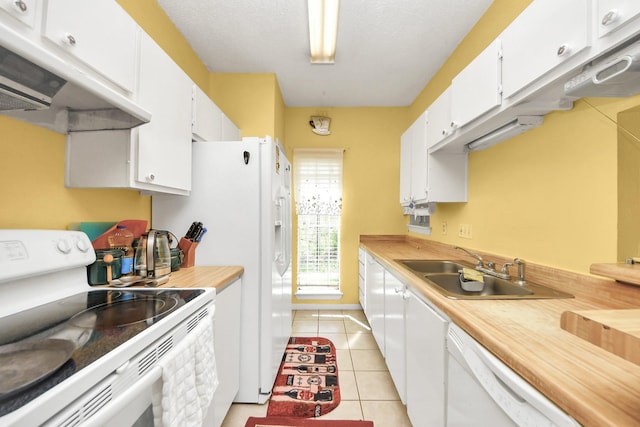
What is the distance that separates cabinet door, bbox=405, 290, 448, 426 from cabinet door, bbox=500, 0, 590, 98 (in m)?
1.06

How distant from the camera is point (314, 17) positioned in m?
1.90

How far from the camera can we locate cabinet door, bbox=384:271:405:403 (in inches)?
64.9

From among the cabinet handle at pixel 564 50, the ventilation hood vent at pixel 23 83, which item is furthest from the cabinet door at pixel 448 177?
the ventilation hood vent at pixel 23 83

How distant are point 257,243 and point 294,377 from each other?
1158mm

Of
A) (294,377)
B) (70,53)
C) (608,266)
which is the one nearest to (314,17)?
(70,53)

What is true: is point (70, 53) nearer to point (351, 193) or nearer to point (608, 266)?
point (608, 266)

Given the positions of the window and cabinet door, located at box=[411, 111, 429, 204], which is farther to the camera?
the window

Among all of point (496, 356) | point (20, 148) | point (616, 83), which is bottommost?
point (496, 356)

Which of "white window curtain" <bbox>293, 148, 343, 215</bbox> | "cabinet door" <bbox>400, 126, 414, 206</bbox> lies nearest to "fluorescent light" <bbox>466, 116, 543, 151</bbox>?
"cabinet door" <bbox>400, 126, 414, 206</bbox>

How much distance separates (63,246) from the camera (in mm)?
1107

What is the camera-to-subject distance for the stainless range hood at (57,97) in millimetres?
709

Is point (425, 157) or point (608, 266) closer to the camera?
point (608, 266)

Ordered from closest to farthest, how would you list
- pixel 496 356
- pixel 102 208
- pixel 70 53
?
pixel 496 356, pixel 70 53, pixel 102 208

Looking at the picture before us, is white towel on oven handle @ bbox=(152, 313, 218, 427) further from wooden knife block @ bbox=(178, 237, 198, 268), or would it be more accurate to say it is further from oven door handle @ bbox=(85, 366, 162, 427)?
wooden knife block @ bbox=(178, 237, 198, 268)
